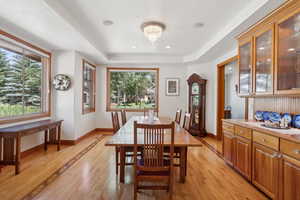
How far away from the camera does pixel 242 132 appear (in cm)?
270

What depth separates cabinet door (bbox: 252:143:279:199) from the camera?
6.50 ft

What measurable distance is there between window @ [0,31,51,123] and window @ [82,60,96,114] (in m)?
1.12

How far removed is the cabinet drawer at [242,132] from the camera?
2541mm

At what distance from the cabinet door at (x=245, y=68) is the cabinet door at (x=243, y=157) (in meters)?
0.87

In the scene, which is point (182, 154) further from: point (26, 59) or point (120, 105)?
point (120, 105)

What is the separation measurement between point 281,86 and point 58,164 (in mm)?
3827

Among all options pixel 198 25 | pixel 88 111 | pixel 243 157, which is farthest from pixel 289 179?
pixel 88 111

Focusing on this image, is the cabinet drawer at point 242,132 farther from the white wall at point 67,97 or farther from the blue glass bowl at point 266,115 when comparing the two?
the white wall at point 67,97

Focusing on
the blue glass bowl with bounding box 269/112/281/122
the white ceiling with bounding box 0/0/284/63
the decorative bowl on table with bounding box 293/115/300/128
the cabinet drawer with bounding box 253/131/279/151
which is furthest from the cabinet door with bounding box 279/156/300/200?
the white ceiling with bounding box 0/0/284/63

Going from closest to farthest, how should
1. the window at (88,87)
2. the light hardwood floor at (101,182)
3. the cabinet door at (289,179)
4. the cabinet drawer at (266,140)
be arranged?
the cabinet door at (289,179) < the cabinet drawer at (266,140) < the light hardwood floor at (101,182) < the window at (88,87)

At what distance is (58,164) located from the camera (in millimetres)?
3215

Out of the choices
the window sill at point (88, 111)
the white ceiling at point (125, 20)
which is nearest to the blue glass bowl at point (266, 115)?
the white ceiling at point (125, 20)

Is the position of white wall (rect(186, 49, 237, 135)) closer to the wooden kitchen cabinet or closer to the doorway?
the doorway

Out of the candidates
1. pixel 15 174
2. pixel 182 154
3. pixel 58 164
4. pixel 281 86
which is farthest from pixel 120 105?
pixel 281 86
